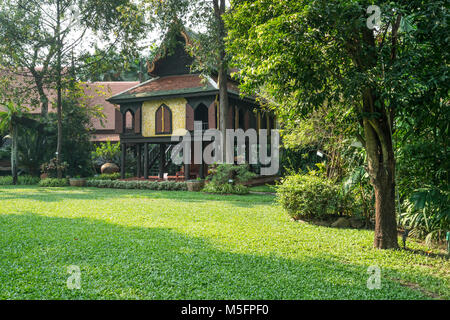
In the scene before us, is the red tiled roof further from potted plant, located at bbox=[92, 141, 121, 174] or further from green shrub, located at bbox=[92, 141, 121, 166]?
green shrub, located at bbox=[92, 141, 121, 166]

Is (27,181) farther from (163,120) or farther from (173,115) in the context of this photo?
(173,115)

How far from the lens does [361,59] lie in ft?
16.3

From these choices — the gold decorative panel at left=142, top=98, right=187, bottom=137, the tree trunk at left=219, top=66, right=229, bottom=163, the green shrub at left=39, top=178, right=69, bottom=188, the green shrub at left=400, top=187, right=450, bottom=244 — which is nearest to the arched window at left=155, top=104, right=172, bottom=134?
the gold decorative panel at left=142, top=98, right=187, bottom=137

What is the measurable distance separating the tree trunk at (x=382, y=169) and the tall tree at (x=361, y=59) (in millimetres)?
14

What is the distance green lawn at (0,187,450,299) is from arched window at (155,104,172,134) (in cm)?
1130

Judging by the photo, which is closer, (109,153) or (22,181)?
(22,181)

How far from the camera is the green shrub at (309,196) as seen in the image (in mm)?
7539

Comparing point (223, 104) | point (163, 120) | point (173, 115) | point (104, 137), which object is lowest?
point (104, 137)

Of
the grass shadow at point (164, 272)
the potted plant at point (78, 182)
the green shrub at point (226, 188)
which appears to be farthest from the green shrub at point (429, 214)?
the potted plant at point (78, 182)

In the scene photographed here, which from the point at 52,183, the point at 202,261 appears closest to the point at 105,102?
the point at 52,183

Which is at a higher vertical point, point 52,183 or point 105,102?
point 105,102

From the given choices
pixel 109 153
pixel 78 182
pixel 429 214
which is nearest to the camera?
pixel 429 214

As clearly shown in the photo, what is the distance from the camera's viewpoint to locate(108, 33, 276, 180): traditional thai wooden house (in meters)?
17.8

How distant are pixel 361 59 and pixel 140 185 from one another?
47.4ft
